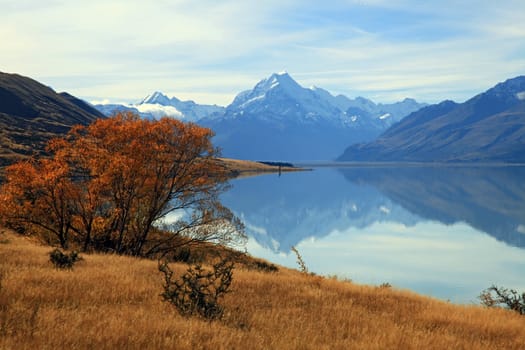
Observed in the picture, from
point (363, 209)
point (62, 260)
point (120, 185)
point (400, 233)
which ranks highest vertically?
point (120, 185)

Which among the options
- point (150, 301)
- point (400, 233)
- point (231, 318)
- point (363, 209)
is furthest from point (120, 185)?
point (363, 209)

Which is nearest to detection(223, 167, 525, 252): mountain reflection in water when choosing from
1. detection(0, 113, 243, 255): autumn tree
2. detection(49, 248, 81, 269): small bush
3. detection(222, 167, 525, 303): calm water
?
detection(222, 167, 525, 303): calm water

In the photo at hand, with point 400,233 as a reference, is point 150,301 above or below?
above

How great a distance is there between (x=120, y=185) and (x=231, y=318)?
23853mm

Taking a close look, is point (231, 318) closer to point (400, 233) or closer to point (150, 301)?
point (150, 301)

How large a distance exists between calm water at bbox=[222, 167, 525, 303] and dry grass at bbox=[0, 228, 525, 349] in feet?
98.4

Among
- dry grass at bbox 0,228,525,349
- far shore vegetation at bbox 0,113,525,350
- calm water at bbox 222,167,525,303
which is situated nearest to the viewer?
dry grass at bbox 0,228,525,349

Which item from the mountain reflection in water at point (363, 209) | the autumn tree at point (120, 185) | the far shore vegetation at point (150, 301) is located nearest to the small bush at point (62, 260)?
the far shore vegetation at point (150, 301)

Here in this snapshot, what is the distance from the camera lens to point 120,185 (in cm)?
3297

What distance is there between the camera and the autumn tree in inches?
1236

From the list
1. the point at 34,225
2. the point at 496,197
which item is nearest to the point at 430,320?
the point at 34,225

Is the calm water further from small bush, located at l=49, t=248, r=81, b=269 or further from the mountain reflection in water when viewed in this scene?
small bush, located at l=49, t=248, r=81, b=269

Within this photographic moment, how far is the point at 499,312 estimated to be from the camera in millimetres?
16594

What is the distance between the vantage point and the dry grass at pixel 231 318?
8047 millimetres
